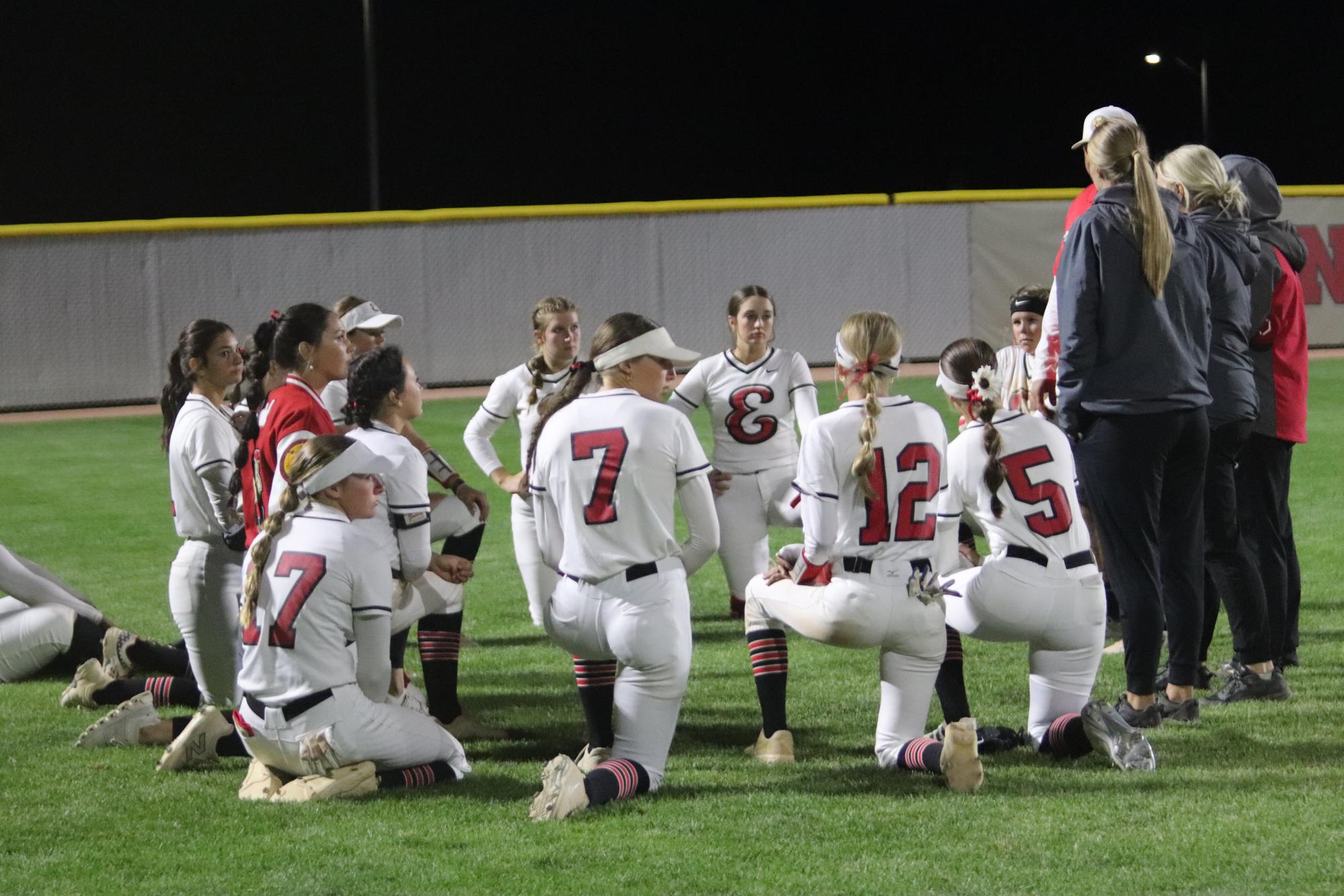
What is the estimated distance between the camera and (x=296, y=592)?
4949mm

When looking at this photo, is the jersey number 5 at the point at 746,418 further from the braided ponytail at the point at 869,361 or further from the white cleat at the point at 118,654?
the white cleat at the point at 118,654

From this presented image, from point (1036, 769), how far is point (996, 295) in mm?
15251

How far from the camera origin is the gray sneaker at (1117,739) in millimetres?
5035

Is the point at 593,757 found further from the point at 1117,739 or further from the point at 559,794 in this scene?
the point at 1117,739

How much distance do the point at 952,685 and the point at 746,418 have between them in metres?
2.56

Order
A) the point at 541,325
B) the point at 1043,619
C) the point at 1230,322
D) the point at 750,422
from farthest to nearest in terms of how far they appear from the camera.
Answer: the point at 750,422
the point at 541,325
the point at 1230,322
the point at 1043,619

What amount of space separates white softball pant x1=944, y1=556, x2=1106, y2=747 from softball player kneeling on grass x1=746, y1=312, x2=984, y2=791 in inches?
7.1

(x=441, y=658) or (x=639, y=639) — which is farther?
(x=441, y=658)

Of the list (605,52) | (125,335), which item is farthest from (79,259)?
(605,52)

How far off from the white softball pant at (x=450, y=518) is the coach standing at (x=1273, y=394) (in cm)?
305

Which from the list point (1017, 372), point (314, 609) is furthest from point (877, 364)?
point (1017, 372)

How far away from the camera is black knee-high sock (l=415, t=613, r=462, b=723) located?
606cm

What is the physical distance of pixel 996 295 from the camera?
19.9 metres

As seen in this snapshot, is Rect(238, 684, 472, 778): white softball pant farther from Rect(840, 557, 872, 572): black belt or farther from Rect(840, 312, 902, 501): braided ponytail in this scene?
Rect(840, 312, 902, 501): braided ponytail
